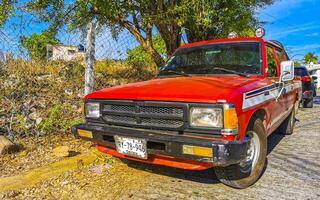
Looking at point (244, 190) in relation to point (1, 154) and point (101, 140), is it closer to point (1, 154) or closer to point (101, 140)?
point (101, 140)

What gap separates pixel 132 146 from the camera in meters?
3.44

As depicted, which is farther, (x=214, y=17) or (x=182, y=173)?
(x=214, y=17)

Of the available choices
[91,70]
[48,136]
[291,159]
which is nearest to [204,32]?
[91,70]

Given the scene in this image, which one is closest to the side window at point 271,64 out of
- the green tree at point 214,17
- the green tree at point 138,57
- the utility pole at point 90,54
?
the green tree at point 214,17

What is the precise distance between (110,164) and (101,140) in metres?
0.85

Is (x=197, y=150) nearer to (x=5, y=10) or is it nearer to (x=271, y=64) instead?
(x=271, y=64)

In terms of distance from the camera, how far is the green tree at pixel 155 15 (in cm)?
547

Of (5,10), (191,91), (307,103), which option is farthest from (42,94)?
(307,103)

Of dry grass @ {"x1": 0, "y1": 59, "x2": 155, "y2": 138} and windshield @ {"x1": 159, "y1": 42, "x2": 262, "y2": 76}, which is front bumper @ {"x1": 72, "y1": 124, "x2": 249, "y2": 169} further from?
dry grass @ {"x1": 0, "y1": 59, "x2": 155, "y2": 138}

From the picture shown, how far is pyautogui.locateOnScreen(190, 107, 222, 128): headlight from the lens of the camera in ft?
10.0

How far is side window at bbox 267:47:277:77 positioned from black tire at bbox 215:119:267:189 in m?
1.02

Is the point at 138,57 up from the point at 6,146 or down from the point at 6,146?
up

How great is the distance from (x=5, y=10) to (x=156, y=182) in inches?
121

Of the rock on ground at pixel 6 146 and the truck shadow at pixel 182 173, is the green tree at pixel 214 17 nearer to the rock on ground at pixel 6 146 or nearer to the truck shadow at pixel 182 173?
the truck shadow at pixel 182 173
